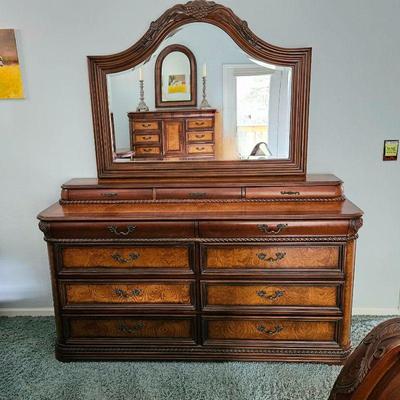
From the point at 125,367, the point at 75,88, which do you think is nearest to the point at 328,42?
the point at 75,88

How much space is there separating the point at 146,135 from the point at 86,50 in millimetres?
622

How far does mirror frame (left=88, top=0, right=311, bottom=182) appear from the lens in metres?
2.19

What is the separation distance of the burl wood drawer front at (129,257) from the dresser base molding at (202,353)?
49 centimetres

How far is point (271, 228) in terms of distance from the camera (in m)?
1.97

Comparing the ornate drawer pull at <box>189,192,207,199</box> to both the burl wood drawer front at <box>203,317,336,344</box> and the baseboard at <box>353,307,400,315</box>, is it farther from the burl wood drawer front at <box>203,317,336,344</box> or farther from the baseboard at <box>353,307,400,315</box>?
the baseboard at <box>353,307,400,315</box>

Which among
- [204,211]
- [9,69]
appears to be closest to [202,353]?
[204,211]

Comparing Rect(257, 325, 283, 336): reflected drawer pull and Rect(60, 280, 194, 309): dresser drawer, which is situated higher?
Rect(60, 280, 194, 309): dresser drawer

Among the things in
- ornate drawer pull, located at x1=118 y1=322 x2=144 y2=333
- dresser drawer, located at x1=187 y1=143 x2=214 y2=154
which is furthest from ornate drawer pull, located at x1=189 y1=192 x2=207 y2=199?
ornate drawer pull, located at x1=118 y1=322 x2=144 y2=333

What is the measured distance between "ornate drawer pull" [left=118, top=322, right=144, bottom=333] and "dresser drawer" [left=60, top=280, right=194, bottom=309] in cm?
13

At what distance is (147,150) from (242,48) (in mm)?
827

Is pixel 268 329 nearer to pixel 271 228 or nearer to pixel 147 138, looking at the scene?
pixel 271 228

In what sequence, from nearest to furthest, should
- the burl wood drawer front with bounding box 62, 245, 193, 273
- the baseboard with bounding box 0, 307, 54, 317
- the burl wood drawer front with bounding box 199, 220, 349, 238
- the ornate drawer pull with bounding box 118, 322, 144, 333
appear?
1. the burl wood drawer front with bounding box 199, 220, 349, 238
2. the burl wood drawer front with bounding box 62, 245, 193, 273
3. the ornate drawer pull with bounding box 118, 322, 144, 333
4. the baseboard with bounding box 0, 307, 54, 317

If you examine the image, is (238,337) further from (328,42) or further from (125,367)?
(328,42)

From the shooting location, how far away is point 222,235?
200 cm
